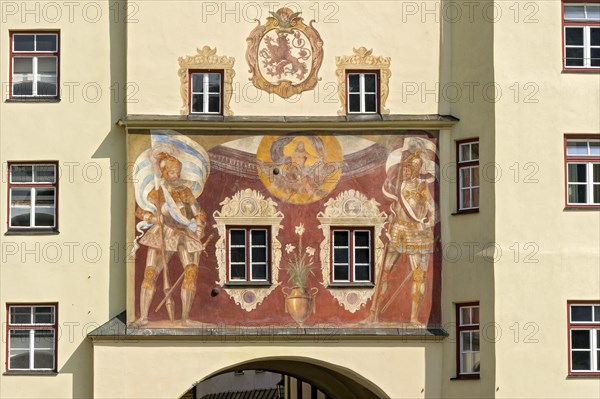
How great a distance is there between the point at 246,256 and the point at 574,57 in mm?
7253

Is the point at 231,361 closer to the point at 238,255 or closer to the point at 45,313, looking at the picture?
the point at 238,255

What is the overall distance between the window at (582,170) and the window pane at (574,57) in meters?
1.42

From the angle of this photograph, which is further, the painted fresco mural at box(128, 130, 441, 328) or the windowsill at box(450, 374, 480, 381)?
the painted fresco mural at box(128, 130, 441, 328)

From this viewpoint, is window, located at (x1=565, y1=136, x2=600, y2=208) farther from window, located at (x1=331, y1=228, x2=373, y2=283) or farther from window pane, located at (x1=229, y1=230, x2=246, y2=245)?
window pane, located at (x1=229, y1=230, x2=246, y2=245)

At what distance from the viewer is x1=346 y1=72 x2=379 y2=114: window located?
35219mm

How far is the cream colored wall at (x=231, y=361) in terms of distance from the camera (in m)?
34.1

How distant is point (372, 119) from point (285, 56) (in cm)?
209

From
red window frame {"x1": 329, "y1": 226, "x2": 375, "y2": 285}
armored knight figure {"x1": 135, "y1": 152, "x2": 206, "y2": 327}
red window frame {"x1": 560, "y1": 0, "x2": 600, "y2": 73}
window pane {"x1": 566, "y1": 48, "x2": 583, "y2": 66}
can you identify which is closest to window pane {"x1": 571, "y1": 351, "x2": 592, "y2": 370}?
red window frame {"x1": 329, "y1": 226, "x2": 375, "y2": 285}

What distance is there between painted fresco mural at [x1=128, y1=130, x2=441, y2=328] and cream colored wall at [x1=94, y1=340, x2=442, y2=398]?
444 millimetres

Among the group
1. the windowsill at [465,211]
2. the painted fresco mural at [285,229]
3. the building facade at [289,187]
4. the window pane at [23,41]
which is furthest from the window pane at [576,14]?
the window pane at [23,41]

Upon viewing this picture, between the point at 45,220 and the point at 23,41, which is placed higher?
the point at 23,41

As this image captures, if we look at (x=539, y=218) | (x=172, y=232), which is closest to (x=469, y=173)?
(x=539, y=218)

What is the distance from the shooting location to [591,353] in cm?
3350

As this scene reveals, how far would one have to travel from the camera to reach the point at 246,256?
34.8 m
